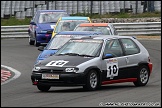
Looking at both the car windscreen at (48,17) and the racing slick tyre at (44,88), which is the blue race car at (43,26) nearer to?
the car windscreen at (48,17)

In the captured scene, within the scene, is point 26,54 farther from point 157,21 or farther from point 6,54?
point 157,21

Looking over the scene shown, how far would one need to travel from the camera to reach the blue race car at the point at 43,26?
27844mm

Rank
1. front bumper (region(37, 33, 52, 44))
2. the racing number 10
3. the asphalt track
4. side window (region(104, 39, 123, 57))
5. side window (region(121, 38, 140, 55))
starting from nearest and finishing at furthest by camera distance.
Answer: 1. the asphalt track
2. the racing number 10
3. side window (region(104, 39, 123, 57))
4. side window (region(121, 38, 140, 55))
5. front bumper (region(37, 33, 52, 44))

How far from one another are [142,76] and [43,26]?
43.7 ft

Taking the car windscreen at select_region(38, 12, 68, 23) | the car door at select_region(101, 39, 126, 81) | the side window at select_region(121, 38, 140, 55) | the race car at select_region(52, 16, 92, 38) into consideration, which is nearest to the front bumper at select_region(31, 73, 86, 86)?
the car door at select_region(101, 39, 126, 81)

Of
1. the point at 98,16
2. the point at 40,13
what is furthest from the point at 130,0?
the point at 40,13

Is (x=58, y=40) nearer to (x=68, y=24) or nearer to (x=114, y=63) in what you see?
(x=114, y=63)

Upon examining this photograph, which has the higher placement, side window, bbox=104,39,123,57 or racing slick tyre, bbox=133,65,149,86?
side window, bbox=104,39,123,57

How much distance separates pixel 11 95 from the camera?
13172mm

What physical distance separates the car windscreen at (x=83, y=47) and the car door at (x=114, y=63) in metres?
0.22

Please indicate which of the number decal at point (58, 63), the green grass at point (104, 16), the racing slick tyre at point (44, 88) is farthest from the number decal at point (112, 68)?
the green grass at point (104, 16)

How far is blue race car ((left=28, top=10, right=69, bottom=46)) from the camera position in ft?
91.4

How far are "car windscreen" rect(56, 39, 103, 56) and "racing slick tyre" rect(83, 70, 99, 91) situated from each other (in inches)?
24.8

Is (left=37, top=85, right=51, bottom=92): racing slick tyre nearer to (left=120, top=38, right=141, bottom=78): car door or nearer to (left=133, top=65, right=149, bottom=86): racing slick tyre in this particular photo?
(left=120, top=38, right=141, bottom=78): car door
